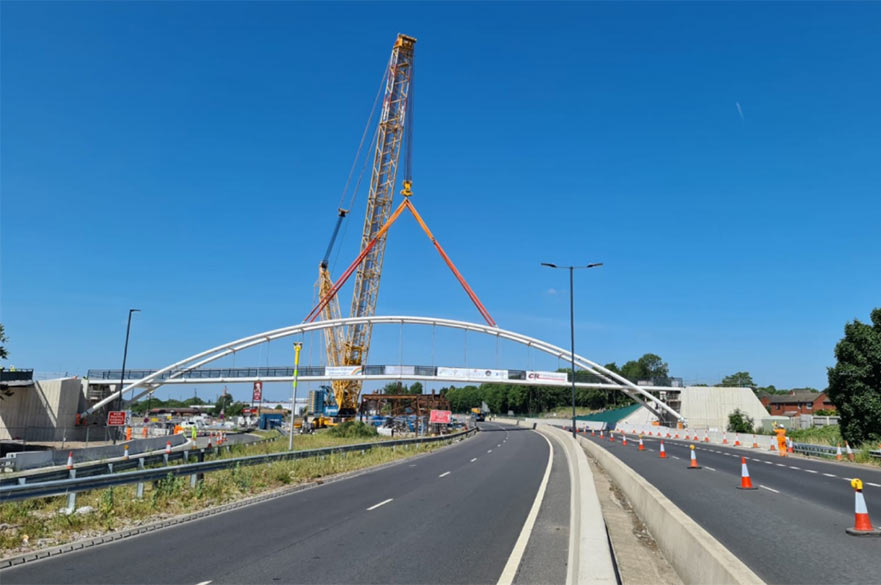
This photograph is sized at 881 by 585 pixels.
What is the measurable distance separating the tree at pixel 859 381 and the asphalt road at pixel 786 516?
13.2 metres

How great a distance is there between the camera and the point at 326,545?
10156 mm

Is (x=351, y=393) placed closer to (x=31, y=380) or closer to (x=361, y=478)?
(x=31, y=380)

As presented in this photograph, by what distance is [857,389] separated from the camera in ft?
117

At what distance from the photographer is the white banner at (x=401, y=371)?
78250mm

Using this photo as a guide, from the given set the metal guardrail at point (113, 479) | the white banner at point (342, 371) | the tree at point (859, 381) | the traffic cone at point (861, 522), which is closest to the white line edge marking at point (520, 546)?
the traffic cone at point (861, 522)

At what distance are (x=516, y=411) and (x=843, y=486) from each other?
161 metres

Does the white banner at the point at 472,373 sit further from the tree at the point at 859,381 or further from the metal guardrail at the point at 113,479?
the metal guardrail at the point at 113,479

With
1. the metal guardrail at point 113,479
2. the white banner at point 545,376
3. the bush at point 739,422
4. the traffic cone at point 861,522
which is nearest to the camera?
the traffic cone at point 861,522

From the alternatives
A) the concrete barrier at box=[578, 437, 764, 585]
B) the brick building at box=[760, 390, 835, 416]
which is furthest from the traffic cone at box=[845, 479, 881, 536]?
the brick building at box=[760, 390, 835, 416]

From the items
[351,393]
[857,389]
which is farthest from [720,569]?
[351,393]

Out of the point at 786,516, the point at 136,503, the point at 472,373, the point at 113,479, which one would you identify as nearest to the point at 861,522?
the point at 786,516

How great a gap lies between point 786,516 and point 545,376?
6713 centimetres

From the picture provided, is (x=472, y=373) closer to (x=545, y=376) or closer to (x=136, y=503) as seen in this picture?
→ (x=545, y=376)

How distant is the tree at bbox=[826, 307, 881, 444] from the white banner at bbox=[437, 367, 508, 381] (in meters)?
44.1
